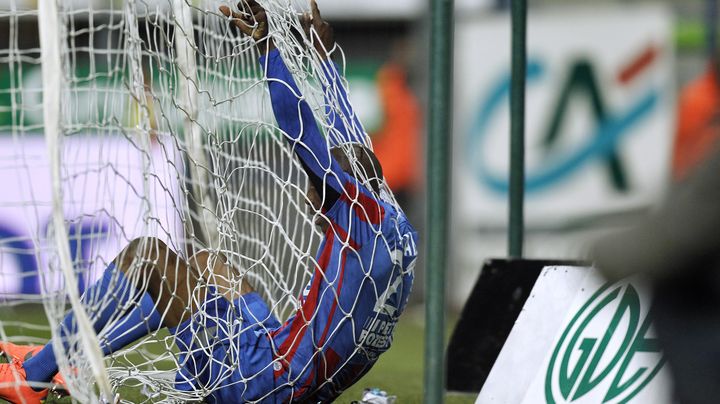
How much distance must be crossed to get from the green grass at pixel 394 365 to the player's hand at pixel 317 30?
1.41m

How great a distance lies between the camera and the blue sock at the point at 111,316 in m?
3.55

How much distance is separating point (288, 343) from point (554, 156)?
189 inches

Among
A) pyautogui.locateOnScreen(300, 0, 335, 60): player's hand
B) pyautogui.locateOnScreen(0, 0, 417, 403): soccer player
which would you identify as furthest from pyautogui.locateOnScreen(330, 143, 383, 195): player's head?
pyautogui.locateOnScreen(300, 0, 335, 60): player's hand

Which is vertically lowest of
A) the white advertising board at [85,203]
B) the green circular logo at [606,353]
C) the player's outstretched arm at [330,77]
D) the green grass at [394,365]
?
the green grass at [394,365]

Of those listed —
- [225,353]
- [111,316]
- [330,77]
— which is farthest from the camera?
[330,77]

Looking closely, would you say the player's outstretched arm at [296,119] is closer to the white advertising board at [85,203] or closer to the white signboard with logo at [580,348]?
the white advertising board at [85,203]

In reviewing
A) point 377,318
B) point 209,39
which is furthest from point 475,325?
point 209,39

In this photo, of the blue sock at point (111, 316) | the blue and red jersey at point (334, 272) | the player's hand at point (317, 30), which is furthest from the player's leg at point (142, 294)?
the player's hand at point (317, 30)

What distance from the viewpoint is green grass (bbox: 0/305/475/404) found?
4379 millimetres

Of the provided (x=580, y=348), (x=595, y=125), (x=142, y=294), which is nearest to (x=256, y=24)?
(x=142, y=294)

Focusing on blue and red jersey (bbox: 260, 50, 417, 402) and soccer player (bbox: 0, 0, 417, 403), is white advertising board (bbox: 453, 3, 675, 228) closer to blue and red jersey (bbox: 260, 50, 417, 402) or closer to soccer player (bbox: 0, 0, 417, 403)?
soccer player (bbox: 0, 0, 417, 403)

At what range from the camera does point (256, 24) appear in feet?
11.8

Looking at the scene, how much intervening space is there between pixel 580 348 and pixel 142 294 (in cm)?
150

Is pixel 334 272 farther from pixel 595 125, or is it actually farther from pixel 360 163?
pixel 595 125
